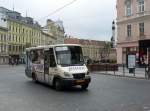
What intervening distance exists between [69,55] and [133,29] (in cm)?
3648

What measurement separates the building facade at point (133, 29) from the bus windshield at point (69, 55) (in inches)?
1224

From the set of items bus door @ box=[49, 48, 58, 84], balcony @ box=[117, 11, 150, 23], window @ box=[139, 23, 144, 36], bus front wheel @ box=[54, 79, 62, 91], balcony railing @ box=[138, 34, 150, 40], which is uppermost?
balcony @ box=[117, 11, 150, 23]

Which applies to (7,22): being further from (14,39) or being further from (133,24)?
(133,24)

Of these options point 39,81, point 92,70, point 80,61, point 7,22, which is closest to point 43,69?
point 39,81

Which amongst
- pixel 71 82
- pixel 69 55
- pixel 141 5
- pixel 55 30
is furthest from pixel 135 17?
→ pixel 55 30

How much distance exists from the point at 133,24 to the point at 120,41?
4103mm

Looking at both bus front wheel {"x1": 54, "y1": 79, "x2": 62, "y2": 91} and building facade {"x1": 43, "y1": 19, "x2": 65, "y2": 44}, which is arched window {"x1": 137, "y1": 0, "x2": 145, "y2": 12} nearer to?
bus front wheel {"x1": 54, "y1": 79, "x2": 62, "y2": 91}

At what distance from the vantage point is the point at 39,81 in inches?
939

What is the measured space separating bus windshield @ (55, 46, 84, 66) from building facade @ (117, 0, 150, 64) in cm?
3110

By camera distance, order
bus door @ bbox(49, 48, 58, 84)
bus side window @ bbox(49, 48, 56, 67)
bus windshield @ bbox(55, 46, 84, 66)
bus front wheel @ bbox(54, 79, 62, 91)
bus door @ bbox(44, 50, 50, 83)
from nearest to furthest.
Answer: bus front wheel @ bbox(54, 79, 62, 91), bus windshield @ bbox(55, 46, 84, 66), bus door @ bbox(49, 48, 58, 84), bus side window @ bbox(49, 48, 56, 67), bus door @ bbox(44, 50, 50, 83)

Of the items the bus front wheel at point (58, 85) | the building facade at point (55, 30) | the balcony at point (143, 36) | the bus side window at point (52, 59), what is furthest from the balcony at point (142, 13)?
the building facade at point (55, 30)

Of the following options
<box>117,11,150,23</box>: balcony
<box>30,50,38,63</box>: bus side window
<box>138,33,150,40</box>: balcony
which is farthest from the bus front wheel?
<box>117,11,150,23</box>: balcony

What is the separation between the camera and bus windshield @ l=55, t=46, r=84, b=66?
1989 cm

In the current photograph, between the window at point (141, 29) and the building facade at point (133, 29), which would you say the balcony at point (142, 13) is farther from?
the window at point (141, 29)
